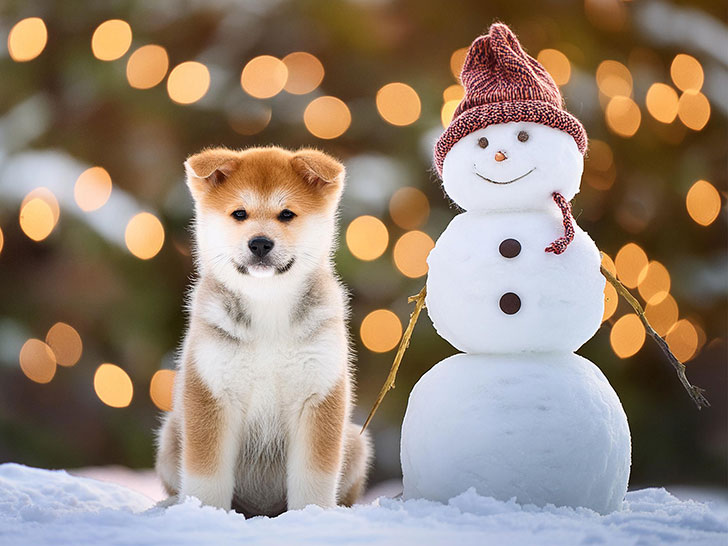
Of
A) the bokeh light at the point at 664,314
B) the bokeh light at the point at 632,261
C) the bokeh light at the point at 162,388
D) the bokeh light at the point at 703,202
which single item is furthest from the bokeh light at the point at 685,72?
the bokeh light at the point at 162,388

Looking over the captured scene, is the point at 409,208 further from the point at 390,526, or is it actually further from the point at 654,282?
the point at 390,526

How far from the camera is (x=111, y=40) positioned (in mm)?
2301

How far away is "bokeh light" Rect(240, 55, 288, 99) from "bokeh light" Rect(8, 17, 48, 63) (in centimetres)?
58

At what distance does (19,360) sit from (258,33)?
1175 mm

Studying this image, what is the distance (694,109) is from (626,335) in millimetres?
722

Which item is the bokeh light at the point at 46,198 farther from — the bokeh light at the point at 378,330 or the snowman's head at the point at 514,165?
the snowman's head at the point at 514,165

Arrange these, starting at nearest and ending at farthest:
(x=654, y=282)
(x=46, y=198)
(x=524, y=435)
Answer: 1. (x=524, y=435)
2. (x=46, y=198)
3. (x=654, y=282)

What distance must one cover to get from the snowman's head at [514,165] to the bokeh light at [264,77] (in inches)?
44.4

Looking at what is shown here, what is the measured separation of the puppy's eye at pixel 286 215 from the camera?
137 cm

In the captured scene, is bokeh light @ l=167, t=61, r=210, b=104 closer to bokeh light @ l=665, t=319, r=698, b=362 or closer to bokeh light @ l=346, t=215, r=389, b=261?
bokeh light @ l=346, t=215, r=389, b=261

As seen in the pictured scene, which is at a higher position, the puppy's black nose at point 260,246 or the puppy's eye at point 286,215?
the puppy's eye at point 286,215

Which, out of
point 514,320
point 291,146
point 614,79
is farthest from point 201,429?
point 614,79

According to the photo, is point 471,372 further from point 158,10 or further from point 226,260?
point 158,10

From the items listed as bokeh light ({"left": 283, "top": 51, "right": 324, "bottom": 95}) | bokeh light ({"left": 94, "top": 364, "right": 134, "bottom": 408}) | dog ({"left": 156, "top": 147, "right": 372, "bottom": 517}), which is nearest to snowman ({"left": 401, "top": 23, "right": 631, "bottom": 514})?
dog ({"left": 156, "top": 147, "right": 372, "bottom": 517})
